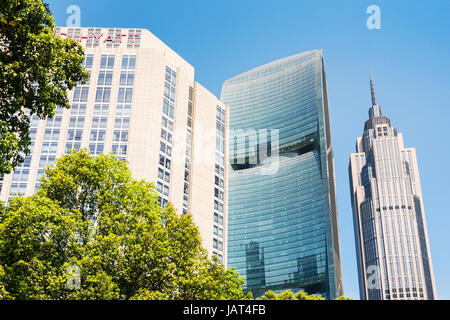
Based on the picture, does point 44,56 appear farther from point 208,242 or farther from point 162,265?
point 208,242

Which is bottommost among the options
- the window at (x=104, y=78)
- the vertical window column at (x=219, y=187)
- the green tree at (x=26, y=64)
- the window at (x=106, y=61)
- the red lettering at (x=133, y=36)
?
the green tree at (x=26, y=64)

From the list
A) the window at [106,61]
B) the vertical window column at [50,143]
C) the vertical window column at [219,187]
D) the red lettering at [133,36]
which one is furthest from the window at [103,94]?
the vertical window column at [219,187]

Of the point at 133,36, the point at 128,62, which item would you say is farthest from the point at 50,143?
the point at 133,36

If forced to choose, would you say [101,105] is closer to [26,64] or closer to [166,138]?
[166,138]

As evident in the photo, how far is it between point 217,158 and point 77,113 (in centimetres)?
3106

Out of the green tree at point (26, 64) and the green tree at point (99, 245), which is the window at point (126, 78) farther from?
the green tree at point (26, 64)

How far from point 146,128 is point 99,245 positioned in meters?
68.8

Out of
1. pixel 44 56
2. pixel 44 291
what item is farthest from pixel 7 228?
pixel 44 56

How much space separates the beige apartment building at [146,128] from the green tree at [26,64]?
64621 mm

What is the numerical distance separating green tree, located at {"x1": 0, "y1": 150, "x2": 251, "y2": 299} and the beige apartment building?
57177mm

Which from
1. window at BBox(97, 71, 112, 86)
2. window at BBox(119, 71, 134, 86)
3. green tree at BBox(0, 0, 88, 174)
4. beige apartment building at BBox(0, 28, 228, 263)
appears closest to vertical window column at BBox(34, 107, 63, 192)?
beige apartment building at BBox(0, 28, 228, 263)

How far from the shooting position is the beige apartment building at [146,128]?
91375 mm

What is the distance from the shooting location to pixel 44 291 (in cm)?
2503

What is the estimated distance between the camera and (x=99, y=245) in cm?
2619
